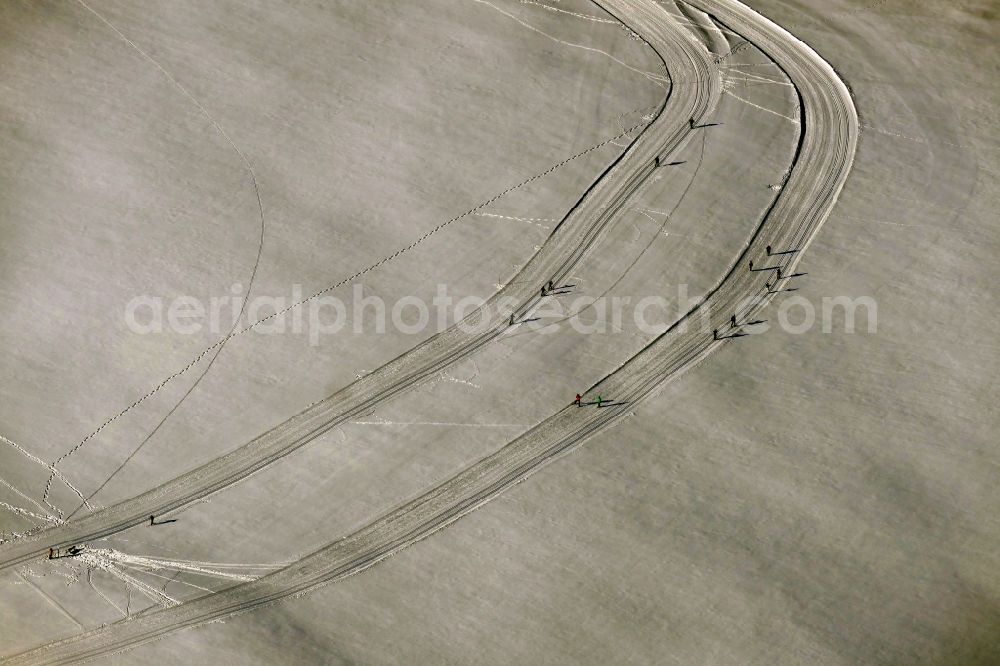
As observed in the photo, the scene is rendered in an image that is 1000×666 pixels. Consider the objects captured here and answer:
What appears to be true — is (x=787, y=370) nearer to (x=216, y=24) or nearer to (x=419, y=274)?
(x=419, y=274)

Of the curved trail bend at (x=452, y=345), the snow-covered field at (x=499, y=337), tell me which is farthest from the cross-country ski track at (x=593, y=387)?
the snow-covered field at (x=499, y=337)

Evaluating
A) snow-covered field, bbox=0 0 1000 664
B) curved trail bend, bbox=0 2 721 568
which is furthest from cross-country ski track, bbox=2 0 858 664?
snow-covered field, bbox=0 0 1000 664

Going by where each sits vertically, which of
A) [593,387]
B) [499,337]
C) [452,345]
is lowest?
[452,345]

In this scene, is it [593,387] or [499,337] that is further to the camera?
[499,337]

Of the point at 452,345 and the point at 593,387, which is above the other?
the point at 593,387

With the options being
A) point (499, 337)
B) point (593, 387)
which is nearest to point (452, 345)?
point (499, 337)

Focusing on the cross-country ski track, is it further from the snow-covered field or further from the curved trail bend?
the snow-covered field

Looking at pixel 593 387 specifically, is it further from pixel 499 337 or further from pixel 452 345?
pixel 452 345

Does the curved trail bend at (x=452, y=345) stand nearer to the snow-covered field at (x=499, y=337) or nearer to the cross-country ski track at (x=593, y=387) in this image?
the cross-country ski track at (x=593, y=387)
